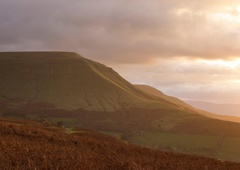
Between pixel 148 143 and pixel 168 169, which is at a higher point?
pixel 168 169

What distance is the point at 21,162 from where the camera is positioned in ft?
56.2

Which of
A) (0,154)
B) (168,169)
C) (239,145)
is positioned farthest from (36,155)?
(239,145)

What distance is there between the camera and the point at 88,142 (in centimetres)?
3341

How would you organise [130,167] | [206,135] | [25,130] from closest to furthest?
[130,167], [25,130], [206,135]

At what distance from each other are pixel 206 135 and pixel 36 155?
597 feet

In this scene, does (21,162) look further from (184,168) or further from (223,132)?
(223,132)

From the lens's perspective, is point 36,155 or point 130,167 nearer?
point 130,167

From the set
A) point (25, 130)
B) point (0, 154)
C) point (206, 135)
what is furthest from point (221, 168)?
point (206, 135)

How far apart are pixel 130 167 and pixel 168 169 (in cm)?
334

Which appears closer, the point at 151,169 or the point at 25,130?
the point at 151,169

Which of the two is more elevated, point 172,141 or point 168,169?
point 168,169

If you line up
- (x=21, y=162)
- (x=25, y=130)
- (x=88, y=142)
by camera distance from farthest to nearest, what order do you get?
1. (x=25, y=130)
2. (x=88, y=142)
3. (x=21, y=162)

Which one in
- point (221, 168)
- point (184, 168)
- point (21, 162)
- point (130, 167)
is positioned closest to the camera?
point (21, 162)

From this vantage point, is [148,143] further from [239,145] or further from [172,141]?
[239,145]
